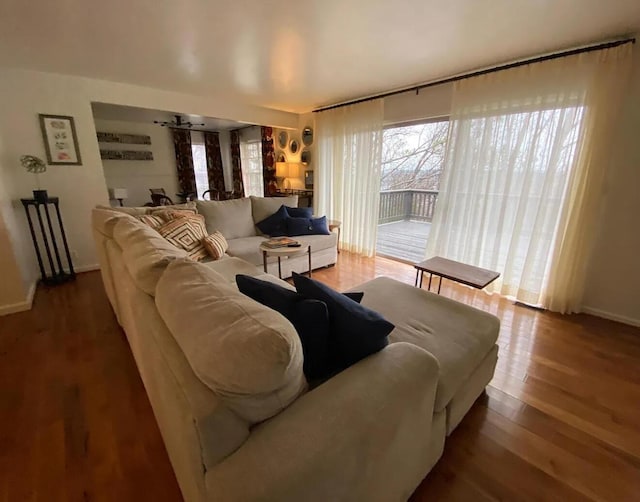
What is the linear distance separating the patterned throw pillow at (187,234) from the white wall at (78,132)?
4.68 ft

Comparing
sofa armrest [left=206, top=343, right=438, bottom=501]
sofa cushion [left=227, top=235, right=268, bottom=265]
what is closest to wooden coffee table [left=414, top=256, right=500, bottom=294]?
sofa armrest [left=206, top=343, right=438, bottom=501]

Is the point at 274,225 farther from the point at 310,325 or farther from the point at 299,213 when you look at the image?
the point at 310,325

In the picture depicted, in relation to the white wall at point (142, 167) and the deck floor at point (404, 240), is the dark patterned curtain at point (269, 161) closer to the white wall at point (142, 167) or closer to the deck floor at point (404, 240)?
the white wall at point (142, 167)

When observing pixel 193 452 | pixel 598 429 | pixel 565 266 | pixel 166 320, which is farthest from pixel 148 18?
pixel 565 266

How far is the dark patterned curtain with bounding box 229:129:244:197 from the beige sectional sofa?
243 inches

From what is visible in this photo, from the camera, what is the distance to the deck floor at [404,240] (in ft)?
14.1

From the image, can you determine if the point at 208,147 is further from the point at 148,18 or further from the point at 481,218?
the point at 481,218

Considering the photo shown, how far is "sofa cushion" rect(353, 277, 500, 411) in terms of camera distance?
1214 mm

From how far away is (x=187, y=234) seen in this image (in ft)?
8.42

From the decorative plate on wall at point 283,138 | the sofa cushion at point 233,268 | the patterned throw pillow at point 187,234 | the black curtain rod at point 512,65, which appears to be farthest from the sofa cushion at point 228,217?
the decorative plate on wall at point 283,138

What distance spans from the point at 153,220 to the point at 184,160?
4.36 metres

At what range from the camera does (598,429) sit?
56.2 inches

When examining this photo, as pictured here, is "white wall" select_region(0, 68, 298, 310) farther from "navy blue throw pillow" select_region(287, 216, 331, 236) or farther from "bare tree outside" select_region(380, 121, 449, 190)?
"bare tree outside" select_region(380, 121, 449, 190)

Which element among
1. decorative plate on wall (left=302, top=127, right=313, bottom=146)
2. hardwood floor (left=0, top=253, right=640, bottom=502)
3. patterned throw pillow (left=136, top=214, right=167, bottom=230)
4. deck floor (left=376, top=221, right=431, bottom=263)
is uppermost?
decorative plate on wall (left=302, top=127, right=313, bottom=146)
